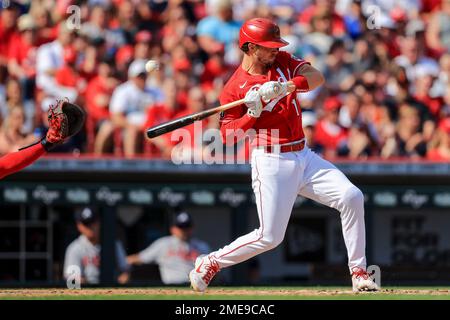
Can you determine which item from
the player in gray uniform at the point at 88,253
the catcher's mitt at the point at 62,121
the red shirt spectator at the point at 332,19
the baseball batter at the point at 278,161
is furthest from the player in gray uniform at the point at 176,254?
the red shirt spectator at the point at 332,19

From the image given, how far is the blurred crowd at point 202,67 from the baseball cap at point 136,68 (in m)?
0.02

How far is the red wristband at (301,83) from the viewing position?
720 cm

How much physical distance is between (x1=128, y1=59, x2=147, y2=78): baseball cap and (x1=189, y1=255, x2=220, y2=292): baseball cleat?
420 cm

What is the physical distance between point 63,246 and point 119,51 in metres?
2.75

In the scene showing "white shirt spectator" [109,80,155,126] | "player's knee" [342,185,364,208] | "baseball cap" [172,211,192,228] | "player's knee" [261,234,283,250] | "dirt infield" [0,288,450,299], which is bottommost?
"dirt infield" [0,288,450,299]

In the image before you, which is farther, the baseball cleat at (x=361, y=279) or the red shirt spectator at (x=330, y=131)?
the red shirt spectator at (x=330, y=131)

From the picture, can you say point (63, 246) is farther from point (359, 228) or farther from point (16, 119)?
point (359, 228)

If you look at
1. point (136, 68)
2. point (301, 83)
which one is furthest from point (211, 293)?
point (136, 68)

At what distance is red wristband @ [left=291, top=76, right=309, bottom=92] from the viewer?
720 cm

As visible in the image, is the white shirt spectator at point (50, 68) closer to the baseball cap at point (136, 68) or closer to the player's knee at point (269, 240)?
the baseball cap at point (136, 68)

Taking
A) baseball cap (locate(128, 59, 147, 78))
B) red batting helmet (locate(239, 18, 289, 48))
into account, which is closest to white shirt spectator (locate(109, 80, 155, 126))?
baseball cap (locate(128, 59, 147, 78))

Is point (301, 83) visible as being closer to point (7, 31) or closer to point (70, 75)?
point (70, 75)

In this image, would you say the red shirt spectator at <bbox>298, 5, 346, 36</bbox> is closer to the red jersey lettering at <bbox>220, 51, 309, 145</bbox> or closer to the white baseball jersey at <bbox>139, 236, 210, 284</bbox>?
the white baseball jersey at <bbox>139, 236, 210, 284</bbox>

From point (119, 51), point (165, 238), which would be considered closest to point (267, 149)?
point (165, 238)
